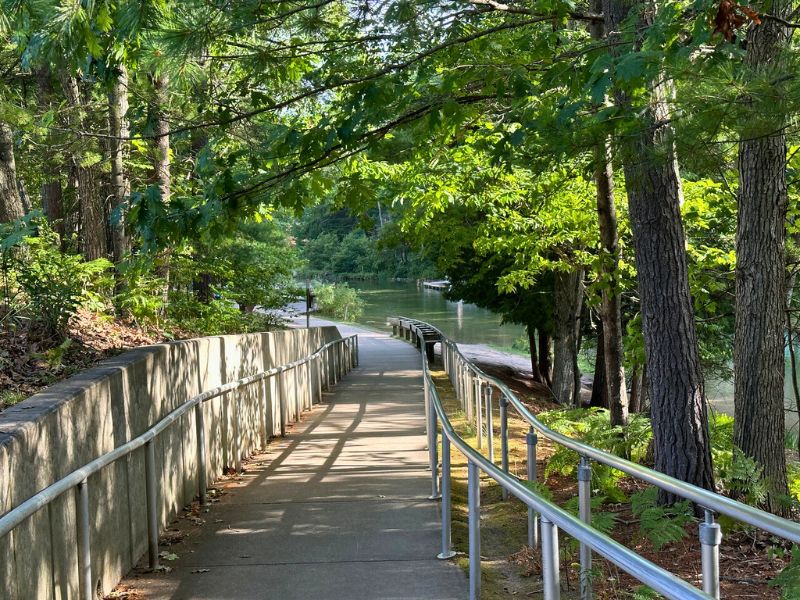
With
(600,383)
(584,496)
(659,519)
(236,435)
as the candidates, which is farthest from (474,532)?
(600,383)

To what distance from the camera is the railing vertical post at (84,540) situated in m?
4.01

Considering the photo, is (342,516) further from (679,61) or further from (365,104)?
(679,61)

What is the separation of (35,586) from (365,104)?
10.9 feet

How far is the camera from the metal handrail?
6.28 ft

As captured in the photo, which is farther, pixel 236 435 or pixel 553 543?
pixel 236 435

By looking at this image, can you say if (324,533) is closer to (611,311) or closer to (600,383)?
(611,311)

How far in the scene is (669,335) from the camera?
19.8ft

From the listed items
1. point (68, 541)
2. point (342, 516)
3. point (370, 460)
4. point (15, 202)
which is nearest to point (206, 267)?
point (15, 202)

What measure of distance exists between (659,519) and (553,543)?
8.91ft

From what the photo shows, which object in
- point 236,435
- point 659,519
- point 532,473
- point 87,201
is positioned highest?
Answer: point 87,201

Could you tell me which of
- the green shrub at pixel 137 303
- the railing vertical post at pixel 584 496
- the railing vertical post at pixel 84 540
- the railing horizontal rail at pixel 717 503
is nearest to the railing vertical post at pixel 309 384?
the green shrub at pixel 137 303

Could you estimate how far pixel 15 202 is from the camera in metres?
10.2

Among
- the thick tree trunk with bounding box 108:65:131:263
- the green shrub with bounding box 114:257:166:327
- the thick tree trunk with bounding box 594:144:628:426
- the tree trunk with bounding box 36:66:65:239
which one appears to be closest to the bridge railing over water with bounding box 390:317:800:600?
the thick tree trunk with bounding box 594:144:628:426

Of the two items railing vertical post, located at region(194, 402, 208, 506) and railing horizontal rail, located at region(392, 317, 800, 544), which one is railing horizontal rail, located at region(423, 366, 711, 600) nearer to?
Result: railing horizontal rail, located at region(392, 317, 800, 544)
